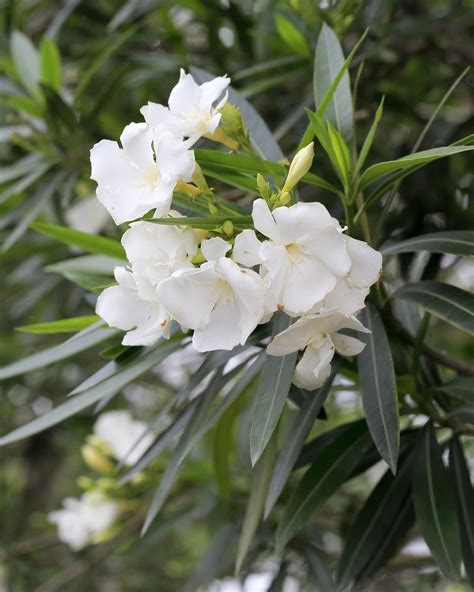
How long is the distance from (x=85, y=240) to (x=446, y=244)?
0.53 m

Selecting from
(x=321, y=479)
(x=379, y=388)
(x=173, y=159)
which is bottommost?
(x=321, y=479)

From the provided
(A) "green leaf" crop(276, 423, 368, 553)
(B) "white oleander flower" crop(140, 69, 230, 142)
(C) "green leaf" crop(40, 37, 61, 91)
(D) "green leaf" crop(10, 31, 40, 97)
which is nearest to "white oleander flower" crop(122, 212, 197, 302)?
(B) "white oleander flower" crop(140, 69, 230, 142)

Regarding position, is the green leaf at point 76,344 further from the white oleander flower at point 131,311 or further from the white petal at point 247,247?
the white petal at point 247,247

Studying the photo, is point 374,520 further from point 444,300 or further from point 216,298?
point 216,298

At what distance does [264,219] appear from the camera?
80 cm

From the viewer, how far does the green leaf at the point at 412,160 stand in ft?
2.71

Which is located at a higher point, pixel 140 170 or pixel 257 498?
pixel 140 170

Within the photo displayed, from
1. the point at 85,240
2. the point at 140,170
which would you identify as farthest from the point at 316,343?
the point at 85,240

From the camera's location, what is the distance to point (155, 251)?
846 millimetres

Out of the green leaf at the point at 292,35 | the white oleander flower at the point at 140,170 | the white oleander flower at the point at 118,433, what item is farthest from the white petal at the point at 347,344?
the white oleander flower at the point at 118,433

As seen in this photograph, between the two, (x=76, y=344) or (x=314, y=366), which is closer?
(x=314, y=366)

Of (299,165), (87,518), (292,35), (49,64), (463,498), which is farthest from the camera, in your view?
(87,518)

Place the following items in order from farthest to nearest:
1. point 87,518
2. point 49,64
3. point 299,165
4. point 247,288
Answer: point 87,518 < point 49,64 < point 299,165 < point 247,288

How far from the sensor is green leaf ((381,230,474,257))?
3.15 ft
